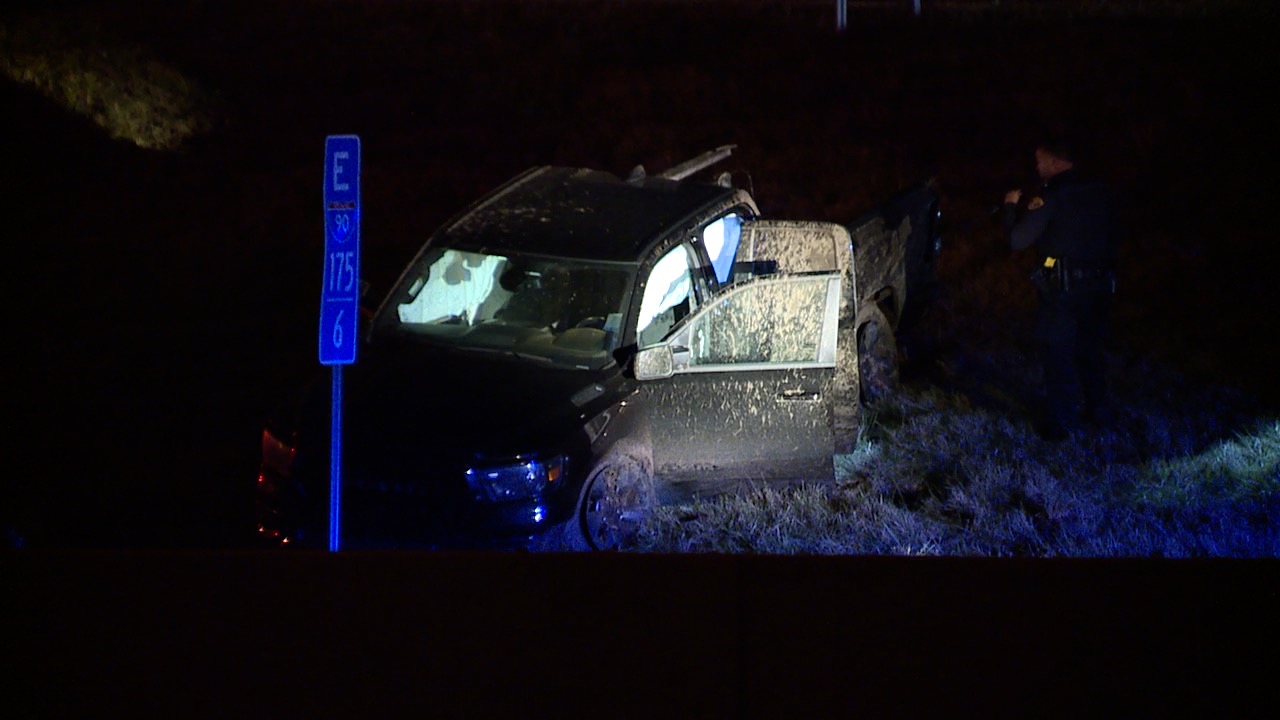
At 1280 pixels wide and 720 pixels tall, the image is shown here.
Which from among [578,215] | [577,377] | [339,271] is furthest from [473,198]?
[339,271]

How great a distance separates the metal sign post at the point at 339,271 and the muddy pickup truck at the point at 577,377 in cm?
60

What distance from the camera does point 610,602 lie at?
4145mm

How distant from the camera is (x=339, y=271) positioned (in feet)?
17.9

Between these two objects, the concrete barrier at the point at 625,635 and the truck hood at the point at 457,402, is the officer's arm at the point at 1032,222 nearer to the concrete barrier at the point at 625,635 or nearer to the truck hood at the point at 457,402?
the truck hood at the point at 457,402

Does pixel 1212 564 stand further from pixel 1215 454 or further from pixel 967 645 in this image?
pixel 1215 454

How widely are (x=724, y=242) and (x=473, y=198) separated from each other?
8.62 metres

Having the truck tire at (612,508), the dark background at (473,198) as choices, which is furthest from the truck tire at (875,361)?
the truck tire at (612,508)

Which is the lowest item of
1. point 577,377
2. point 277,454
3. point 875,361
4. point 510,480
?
point 510,480

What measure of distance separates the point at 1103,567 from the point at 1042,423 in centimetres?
489

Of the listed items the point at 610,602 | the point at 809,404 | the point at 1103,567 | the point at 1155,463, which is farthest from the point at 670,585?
the point at 1155,463

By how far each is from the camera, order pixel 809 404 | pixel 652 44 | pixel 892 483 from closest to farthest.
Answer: pixel 809 404
pixel 892 483
pixel 652 44

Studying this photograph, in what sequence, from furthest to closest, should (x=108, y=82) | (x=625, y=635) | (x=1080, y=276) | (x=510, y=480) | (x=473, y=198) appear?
(x=108, y=82)
(x=473, y=198)
(x=1080, y=276)
(x=510, y=480)
(x=625, y=635)

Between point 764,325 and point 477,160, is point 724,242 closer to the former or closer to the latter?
point 764,325

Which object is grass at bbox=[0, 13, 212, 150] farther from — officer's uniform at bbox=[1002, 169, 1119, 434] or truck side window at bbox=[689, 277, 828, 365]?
officer's uniform at bbox=[1002, 169, 1119, 434]
